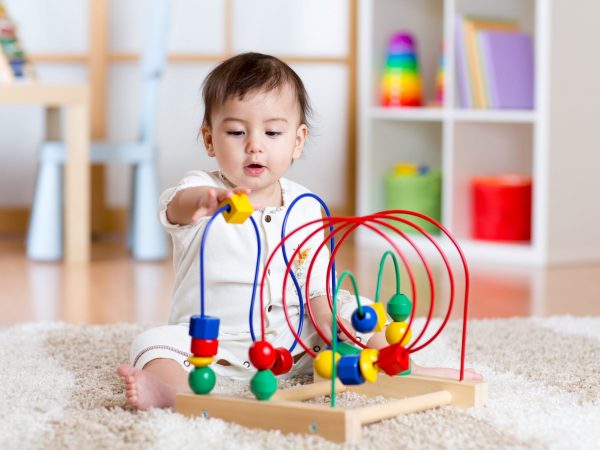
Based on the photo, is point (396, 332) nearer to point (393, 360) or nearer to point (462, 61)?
point (393, 360)

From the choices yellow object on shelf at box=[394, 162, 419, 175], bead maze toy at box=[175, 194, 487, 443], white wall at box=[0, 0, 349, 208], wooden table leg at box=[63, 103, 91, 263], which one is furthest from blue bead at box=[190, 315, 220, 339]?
white wall at box=[0, 0, 349, 208]

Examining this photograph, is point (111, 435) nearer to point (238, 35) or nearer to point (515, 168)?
point (515, 168)

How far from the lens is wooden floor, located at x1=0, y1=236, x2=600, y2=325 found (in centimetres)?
187

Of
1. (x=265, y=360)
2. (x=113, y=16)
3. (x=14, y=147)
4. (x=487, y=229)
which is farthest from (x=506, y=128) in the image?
(x=265, y=360)

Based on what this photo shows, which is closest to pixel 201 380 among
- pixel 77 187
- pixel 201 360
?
pixel 201 360

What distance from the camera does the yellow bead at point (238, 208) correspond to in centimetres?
98

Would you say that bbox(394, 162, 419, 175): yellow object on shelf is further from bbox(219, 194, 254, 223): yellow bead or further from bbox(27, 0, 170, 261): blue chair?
bbox(219, 194, 254, 223): yellow bead

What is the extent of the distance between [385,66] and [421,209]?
0.45m

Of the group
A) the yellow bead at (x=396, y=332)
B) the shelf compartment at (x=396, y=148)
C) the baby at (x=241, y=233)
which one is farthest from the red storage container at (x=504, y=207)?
the yellow bead at (x=396, y=332)

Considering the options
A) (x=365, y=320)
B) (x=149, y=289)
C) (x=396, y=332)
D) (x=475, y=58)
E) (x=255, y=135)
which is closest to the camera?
(x=365, y=320)

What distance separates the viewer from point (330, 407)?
3.27 feet

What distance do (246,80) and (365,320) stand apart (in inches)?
14.6

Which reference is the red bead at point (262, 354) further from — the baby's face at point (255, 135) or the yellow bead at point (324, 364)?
the baby's face at point (255, 135)

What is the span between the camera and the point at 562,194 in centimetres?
251
